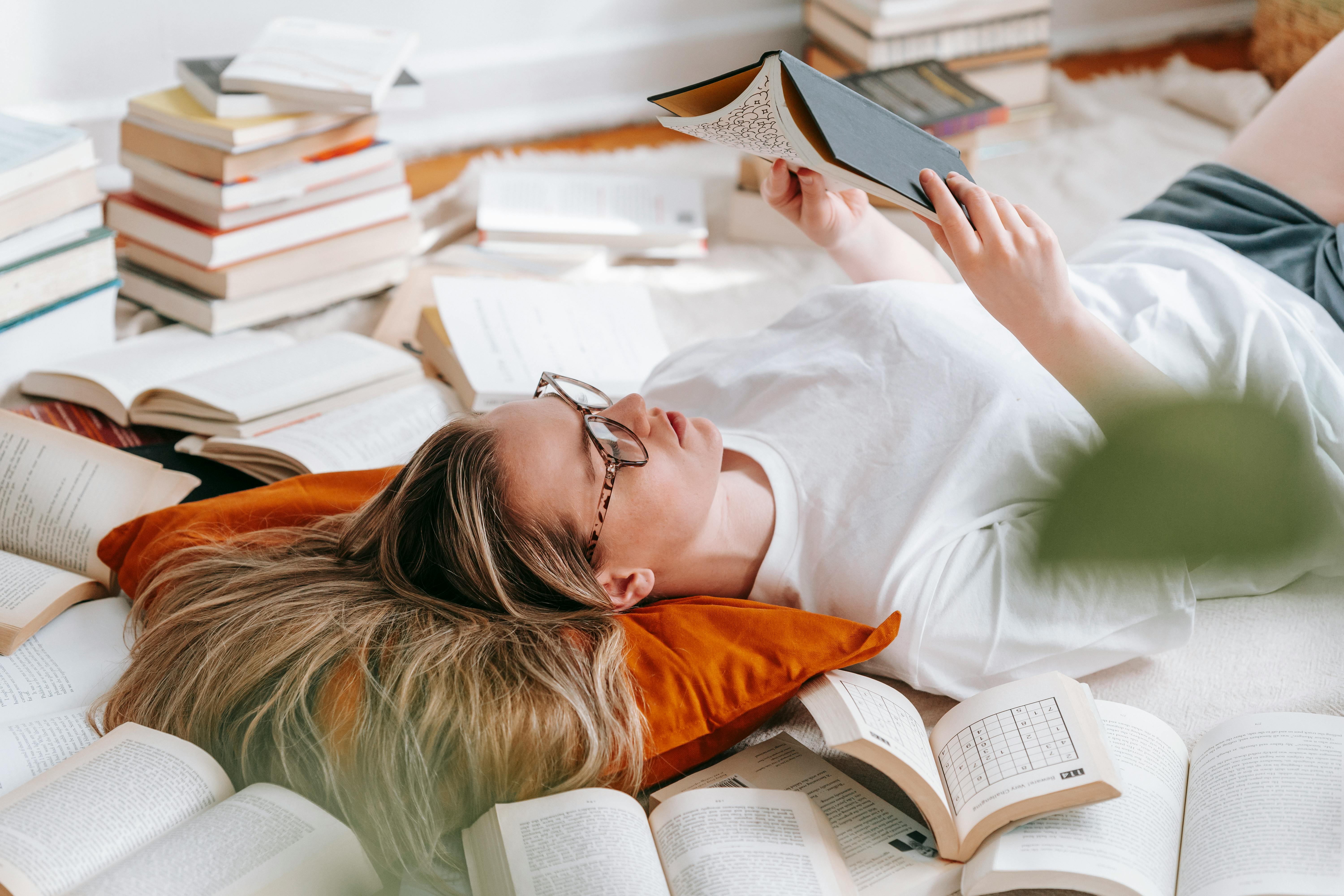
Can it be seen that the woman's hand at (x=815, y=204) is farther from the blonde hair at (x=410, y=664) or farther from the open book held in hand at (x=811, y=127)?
the blonde hair at (x=410, y=664)

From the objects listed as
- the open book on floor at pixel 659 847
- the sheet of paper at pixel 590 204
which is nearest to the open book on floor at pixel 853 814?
the open book on floor at pixel 659 847

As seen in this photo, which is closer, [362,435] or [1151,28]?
[362,435]

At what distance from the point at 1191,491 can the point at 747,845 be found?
742 millimetres

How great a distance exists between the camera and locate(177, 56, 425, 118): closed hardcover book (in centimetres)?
174

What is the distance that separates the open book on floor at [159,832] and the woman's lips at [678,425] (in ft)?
1.65

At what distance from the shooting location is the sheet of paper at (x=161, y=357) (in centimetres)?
157

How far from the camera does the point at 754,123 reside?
92 centimetres

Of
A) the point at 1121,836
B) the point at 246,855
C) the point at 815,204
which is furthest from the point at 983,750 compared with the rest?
the point at 815,204

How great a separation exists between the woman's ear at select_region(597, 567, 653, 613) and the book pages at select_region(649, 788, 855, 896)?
0.25m

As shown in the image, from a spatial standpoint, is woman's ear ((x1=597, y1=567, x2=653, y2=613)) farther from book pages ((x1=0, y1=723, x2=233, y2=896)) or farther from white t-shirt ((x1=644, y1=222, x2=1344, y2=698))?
book pages ((x1=0, y1=723, x2=233, y2=896))

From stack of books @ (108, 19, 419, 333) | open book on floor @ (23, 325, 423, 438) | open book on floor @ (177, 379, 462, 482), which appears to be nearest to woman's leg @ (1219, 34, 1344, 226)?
open book on floor @ (177, 379, 462, 482)

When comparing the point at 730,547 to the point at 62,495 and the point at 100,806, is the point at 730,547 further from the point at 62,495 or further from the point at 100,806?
the point at 62,495

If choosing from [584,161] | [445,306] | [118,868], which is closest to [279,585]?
[118,868]

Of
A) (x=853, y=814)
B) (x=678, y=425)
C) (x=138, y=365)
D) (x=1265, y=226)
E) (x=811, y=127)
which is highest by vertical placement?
(x=811, y=127)
